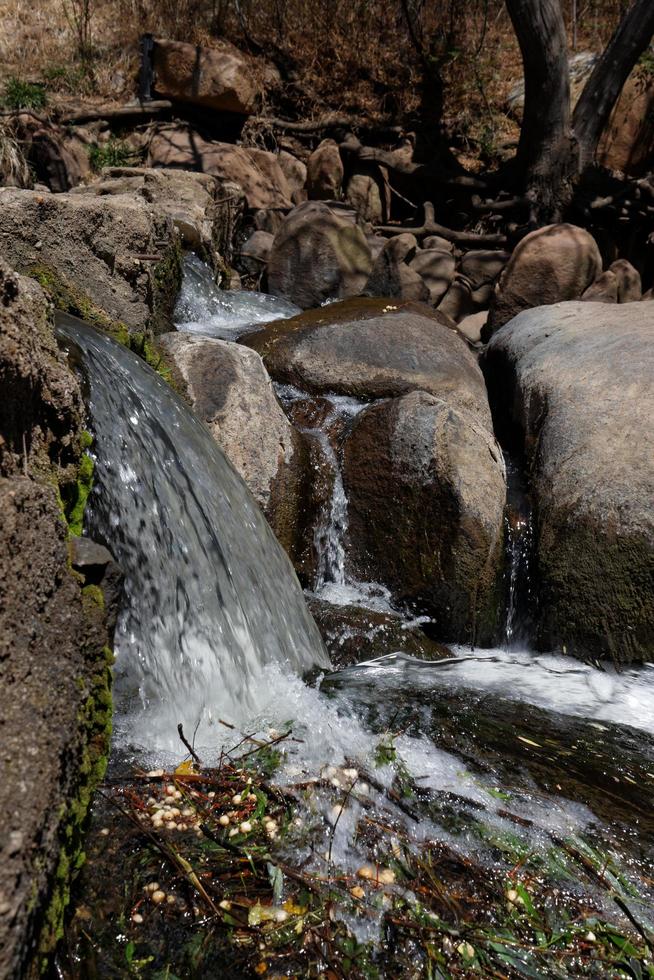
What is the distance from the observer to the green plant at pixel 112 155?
35.9 ft

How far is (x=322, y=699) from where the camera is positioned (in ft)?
10.00

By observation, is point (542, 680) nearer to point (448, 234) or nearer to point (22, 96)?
point (448, 234)

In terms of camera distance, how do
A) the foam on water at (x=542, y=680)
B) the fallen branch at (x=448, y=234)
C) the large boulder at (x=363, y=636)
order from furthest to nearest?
the fallen branch at (x=448, y=234) → the large boulder at (x=363, y=636) → the foam on water at (x=542, y=680)

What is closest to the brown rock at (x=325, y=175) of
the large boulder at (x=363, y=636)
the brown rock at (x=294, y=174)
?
the brown rock at (x=294, y=174)

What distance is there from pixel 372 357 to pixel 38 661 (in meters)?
4.11

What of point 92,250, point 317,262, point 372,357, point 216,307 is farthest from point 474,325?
point 92,250

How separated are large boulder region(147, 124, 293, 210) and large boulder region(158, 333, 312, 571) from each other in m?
5.93

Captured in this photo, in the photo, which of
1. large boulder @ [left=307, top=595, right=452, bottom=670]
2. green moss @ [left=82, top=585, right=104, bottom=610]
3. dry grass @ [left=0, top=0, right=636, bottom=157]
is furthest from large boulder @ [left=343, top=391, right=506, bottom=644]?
dry grass @ [left=0, top=0, right=636, bottom=157]

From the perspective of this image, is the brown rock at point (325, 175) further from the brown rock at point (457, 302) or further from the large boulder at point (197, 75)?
the brown rock at point (457, 302)

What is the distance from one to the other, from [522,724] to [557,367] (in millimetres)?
2796

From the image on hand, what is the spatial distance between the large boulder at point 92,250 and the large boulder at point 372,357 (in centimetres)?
96

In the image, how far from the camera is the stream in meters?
2.28

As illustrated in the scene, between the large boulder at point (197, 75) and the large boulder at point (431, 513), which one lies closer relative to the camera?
the large boulder at point (431, 513)

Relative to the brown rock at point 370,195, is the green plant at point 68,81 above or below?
above
